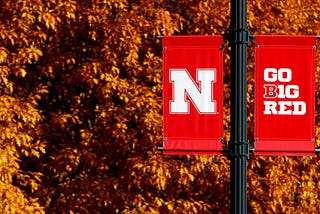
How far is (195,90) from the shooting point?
7.68m

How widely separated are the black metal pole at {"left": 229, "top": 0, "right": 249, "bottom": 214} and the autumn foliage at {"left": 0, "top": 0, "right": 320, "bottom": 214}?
5.74 m

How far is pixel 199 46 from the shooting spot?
7.68 m

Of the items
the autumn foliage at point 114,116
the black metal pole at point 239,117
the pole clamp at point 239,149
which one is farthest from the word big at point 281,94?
the autumn foliage at point 114,116

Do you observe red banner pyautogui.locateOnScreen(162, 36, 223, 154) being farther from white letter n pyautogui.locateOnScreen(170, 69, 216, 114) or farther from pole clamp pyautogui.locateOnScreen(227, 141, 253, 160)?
pole clamp pyautogui.locateOnScreen(227, 141, 253, 160)

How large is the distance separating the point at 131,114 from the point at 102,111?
532mm

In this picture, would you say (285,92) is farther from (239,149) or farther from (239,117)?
(239,149)

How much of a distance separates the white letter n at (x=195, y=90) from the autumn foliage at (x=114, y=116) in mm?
5623

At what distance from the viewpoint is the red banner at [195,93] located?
7.66 m

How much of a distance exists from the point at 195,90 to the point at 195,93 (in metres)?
0.03

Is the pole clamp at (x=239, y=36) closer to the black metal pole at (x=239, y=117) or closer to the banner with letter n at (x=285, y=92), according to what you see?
the black metal pole at (x=239, y=117)

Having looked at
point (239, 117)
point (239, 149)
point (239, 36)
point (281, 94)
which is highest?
point (239, 36)

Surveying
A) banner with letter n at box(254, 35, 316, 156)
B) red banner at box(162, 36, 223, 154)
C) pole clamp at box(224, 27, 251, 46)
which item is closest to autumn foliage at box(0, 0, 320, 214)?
red banner at box(162, 36, 223, 154)

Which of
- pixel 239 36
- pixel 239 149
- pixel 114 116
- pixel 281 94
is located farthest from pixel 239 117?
pixel 114 116

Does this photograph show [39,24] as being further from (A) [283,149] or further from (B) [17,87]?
(A) [283,149]
